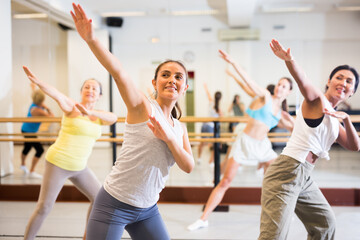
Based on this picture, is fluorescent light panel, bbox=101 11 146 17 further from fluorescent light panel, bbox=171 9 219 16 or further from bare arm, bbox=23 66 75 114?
bare arm, bbox=23 66 75 114

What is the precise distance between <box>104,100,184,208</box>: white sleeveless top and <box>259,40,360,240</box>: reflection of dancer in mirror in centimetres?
72

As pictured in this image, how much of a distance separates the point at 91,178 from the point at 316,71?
15.7ft

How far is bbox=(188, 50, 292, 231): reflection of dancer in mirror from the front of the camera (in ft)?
10.2

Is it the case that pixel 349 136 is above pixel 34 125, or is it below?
above

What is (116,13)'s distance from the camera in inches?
208

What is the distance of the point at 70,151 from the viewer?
2.34 m

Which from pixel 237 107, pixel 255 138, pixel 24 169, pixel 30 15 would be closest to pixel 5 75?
pixel 30 15

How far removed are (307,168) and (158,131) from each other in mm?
1024

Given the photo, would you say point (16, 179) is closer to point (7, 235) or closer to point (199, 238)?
point (7, 235)

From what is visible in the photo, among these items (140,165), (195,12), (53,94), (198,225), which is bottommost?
(198,225)

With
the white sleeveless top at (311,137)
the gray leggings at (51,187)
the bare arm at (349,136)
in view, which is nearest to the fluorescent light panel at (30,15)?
the gray leggings at (51,187)

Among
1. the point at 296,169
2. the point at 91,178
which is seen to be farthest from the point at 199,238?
the point at 296,169

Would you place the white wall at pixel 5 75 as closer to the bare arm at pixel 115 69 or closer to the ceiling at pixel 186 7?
the ceiling at pixel 186 7

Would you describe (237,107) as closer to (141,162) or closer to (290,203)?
(290,203)
